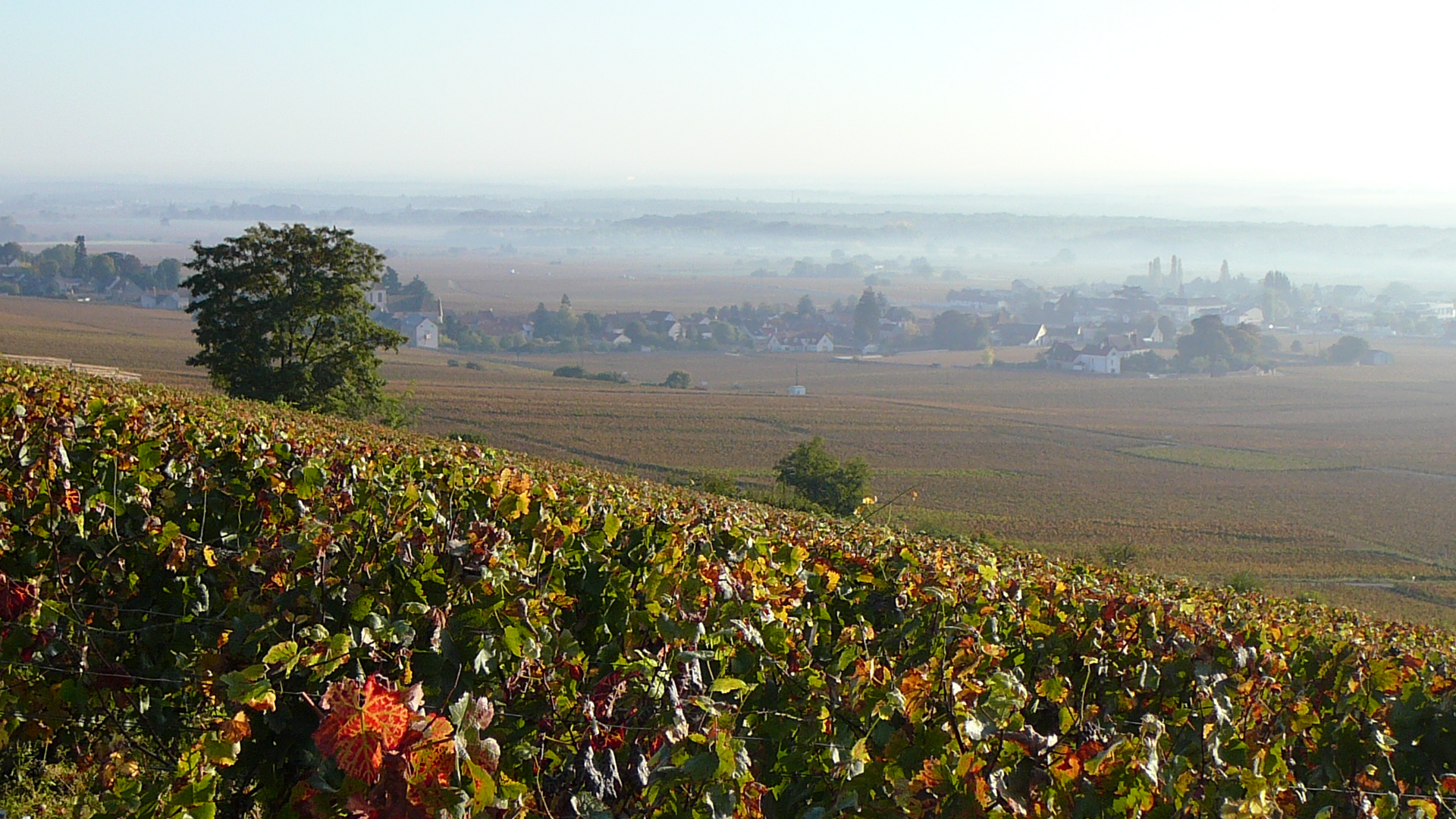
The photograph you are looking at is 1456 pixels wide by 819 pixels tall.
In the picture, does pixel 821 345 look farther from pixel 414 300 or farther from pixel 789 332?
pixel 414 300

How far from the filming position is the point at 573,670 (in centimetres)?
319

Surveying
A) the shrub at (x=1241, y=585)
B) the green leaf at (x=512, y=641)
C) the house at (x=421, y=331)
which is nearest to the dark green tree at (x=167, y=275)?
the house at (x=421, y=331)

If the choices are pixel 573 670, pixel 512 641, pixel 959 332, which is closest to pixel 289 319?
pixel 573 670

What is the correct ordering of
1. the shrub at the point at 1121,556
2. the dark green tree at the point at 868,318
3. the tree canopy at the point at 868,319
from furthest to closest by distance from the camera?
the dark green tree at the point at 868,318 < the tree canopy at the point at 868,319 < the shrub at the point at 1121,556

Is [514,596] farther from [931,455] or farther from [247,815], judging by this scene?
[931,455]

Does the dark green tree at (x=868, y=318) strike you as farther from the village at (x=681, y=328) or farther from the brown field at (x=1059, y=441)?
the brown field at (x=1059, y=441)

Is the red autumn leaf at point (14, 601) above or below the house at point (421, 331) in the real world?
above

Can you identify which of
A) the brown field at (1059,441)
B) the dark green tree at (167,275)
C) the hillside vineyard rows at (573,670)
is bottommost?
the brown field at (1059,441)

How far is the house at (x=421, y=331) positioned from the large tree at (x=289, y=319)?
87.0 metres

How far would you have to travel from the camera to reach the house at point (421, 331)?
418 ft

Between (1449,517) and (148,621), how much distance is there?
6810cm

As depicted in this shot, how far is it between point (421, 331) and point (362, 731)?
132049mm

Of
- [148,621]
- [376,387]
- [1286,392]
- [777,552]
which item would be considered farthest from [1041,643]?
[1286,392]

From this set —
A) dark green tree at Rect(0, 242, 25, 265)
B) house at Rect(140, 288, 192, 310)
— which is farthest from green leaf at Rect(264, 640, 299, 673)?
dark green tree at Rect(0, 242, 25, 265)
